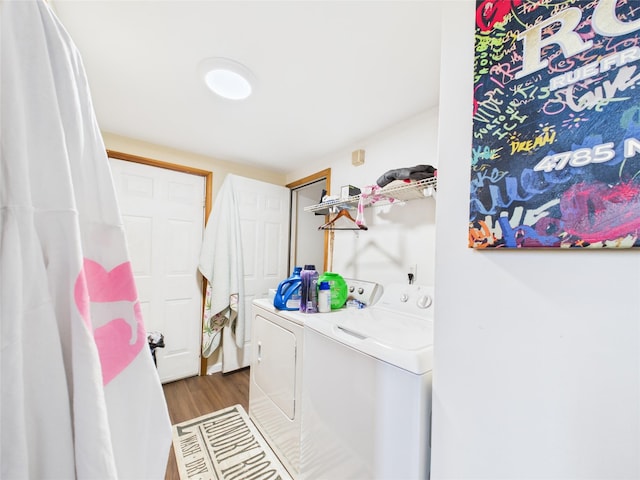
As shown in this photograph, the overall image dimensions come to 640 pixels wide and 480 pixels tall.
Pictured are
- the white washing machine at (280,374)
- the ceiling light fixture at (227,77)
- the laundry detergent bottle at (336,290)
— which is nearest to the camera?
the ceiling light fixture at (227,77)

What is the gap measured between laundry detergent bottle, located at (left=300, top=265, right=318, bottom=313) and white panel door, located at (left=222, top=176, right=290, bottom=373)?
4.28 feet

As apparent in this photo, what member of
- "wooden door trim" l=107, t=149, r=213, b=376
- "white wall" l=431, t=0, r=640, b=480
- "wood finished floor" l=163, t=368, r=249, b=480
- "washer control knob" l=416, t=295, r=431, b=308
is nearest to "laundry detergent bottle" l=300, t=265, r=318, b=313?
"washer control knob" l=416, t=295, r=431, b=308

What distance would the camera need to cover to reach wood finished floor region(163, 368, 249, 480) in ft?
6.61

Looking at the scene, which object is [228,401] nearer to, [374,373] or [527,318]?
[374,373]

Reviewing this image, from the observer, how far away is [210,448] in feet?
5.35

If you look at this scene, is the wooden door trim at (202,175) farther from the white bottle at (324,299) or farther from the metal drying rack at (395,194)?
the white bottle at (324,299)

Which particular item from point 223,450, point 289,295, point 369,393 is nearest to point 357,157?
point 289,295

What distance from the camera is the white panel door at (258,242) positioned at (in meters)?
2.62

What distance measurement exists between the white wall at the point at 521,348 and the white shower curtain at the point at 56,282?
31.5 inches

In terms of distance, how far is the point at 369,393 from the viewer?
3.26 feet

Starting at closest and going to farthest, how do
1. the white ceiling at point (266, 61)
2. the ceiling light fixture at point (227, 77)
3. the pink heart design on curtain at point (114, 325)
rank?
the pink heart design on curtain at point (114, 325), the white ceiling at point (266, 61), the ceiling light fixture at point (227, 77)

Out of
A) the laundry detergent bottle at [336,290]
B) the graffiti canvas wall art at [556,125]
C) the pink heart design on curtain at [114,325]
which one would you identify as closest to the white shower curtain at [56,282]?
the pink heart design on curtain at [114,325]

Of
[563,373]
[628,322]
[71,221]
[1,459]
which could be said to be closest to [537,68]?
[628,322]

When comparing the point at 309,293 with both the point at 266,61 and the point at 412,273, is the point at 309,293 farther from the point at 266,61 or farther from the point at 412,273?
the point at 266,61
